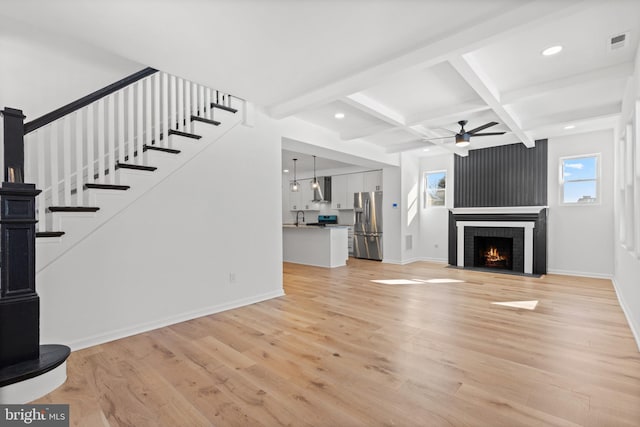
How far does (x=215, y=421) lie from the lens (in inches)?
69.1

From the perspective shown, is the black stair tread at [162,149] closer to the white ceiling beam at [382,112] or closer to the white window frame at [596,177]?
the white ceiling beam at [382,112]

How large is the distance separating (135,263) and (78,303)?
0.56 m

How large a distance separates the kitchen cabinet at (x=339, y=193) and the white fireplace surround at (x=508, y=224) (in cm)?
295

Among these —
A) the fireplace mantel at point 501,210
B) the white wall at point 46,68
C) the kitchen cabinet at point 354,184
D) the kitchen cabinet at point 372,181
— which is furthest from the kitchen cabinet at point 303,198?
the white wall at point 46,68

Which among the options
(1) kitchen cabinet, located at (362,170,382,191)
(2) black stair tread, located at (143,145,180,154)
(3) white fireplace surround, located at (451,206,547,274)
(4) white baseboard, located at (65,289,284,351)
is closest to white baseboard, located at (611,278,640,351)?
(3) white fireplace surround, located at (451,206,547,274)

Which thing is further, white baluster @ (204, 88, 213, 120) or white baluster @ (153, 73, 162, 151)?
white baluster @ (204, 88, 213, 120)

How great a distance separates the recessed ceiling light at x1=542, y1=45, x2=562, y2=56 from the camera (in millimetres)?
2918

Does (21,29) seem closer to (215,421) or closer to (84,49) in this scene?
(84,49)

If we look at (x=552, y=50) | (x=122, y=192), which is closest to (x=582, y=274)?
(x=552, y=50)

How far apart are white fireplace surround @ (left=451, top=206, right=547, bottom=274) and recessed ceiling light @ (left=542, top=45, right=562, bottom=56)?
423cm

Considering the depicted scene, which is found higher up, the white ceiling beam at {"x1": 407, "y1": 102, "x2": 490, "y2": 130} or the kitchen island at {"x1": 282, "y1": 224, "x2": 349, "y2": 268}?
the white ceiling beam at {"x1": 407, "y1": 102, "x2": 490, "y2": 130}

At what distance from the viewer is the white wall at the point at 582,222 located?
576 cm

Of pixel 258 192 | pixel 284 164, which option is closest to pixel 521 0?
pixel 258 192

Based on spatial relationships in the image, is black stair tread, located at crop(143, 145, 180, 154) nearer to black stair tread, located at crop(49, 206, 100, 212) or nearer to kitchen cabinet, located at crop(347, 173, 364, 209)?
black stair tread, located at crop(49, 206, 100, 212)
